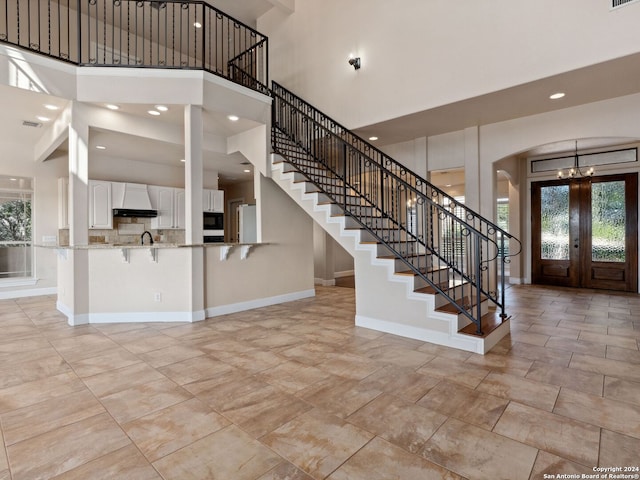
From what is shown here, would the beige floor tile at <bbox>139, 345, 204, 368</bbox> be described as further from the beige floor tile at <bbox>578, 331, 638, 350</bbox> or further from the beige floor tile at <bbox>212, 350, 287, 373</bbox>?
the beige floor tile at <bbox>578, 331, 638, 350</bbox>

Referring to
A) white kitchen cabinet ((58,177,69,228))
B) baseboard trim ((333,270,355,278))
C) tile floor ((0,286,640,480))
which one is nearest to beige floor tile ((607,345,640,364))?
tile floor ((0,286,640,480))

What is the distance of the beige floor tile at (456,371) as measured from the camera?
268 cm

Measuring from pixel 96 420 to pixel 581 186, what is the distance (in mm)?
8984

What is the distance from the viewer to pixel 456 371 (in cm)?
286

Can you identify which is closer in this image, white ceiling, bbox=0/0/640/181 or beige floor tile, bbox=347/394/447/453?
beige floor tile, bbox=347/394/447/453

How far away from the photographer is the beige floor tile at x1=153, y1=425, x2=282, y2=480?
1.64 meters

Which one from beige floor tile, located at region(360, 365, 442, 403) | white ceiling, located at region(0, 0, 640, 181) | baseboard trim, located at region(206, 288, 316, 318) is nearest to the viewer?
beige floor tile, located at region(360, 365, 442, 403)

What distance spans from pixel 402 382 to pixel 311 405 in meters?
0.79

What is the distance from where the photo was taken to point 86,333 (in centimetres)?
405

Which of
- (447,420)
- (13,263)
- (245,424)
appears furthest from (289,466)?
(13,263)

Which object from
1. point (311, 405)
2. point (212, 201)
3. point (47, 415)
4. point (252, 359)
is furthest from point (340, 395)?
point (212, 201)

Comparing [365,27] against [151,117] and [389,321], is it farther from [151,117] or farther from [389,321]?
[389,321]

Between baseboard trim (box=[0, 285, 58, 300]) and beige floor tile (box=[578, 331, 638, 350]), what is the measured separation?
9.05 m

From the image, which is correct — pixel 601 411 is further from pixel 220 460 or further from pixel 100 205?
pixel 100 205
